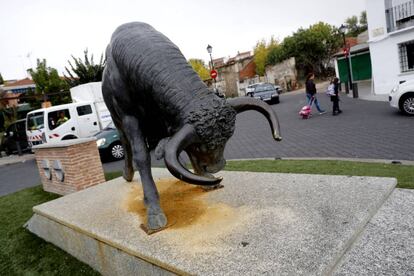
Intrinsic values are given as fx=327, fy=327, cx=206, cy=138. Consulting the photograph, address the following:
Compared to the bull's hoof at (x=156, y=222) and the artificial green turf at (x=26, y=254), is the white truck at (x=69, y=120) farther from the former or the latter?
the bull's hoof at (x=156, y=222)

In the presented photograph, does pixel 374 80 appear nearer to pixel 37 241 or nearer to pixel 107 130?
pixel 107 130

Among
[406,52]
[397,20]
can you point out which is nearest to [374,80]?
[406,52]

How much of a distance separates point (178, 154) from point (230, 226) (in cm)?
105

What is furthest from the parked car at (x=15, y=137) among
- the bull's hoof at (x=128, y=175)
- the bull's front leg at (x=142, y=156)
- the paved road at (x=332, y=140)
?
the bull's front leg at (x=142, y=156)

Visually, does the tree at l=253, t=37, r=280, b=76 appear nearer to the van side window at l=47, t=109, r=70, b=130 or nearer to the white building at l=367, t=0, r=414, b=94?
the white building at l=367, t=0, r=414, b=94

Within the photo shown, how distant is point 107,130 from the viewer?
11.2m

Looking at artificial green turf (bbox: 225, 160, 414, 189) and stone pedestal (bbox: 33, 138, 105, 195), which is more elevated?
stone pedestal (bbox: 33, 138, 105, 195)

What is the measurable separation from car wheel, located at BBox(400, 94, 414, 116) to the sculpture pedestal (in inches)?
306

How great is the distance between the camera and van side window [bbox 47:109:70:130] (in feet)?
41.8

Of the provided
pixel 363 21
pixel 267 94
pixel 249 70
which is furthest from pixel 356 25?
pixel 267 94

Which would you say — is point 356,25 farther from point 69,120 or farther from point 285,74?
point 69,120

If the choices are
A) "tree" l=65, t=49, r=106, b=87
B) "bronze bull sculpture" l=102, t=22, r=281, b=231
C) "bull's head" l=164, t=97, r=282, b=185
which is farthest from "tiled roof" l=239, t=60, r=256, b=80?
"bull's head" l=164, t=97, r=282, b=185

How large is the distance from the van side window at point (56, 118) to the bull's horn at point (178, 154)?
38.9ft

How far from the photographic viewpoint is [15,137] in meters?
17.3
